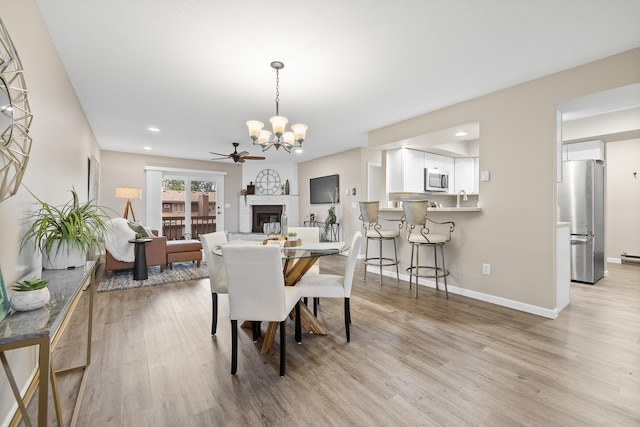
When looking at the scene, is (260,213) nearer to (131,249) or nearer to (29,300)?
(131,249)

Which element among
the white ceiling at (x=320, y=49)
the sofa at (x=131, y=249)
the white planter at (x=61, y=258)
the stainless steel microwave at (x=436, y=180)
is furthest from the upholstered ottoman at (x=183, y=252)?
the stainless steel microwave at (x=436, y=180)

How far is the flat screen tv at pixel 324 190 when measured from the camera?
6812 millimetres

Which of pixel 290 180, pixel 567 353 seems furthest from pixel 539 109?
pixel 290 180

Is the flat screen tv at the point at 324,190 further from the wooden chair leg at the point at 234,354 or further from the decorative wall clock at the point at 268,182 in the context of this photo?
the wooden chair leg at the point at 234,354

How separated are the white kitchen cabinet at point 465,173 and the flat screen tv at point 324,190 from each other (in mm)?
2558

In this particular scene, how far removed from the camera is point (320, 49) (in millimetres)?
2391

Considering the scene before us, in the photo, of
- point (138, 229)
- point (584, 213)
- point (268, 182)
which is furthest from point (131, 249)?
point (584, 213)

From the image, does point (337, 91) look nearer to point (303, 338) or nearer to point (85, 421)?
point (303, 338)

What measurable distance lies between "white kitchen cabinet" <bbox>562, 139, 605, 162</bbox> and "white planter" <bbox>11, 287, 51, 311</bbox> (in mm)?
6031

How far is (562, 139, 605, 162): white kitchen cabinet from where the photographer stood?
422cm

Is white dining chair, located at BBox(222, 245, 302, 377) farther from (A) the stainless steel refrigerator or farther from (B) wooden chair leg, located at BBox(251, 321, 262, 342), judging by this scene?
(A) the stainless steel refrigerator

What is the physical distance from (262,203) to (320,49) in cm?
618

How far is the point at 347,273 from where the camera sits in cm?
236

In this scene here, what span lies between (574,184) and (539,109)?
2.01 meters
